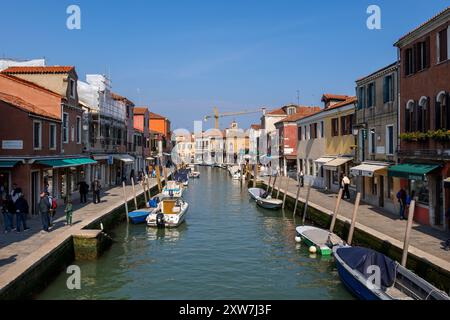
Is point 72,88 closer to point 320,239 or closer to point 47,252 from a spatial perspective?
point 47,252

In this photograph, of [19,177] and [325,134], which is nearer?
[19,177]

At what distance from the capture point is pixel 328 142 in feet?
113

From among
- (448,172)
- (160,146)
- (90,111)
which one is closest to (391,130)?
(448,172)

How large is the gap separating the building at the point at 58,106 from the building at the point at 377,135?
52.5 feet

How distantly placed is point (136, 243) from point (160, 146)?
5548cm

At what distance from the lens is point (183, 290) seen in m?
13.7

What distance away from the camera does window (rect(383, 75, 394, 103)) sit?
22.8 metres

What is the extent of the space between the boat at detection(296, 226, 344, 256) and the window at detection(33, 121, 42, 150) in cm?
1272

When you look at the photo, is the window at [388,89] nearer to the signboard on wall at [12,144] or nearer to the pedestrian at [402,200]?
the pedestrian at [402,200]

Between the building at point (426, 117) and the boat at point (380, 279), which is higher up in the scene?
the building at point (426, 117)

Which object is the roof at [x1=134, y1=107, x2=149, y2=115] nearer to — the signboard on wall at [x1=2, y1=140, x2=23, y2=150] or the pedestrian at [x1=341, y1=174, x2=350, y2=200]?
the pedestrian at [x1=341, y1=174, x2=350, y2=200]

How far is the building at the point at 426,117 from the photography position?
56.5 feet

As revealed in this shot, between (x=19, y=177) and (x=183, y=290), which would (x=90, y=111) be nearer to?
(x=19, y=177)

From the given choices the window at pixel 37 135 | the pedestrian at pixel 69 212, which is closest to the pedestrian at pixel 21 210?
the pedestrian at pixel 69 212
